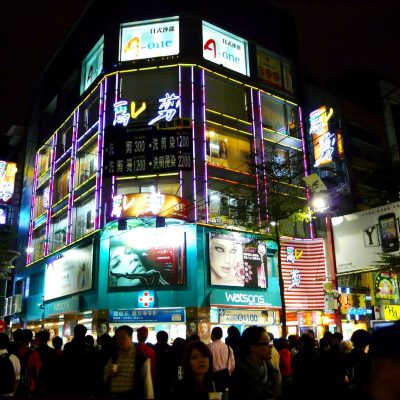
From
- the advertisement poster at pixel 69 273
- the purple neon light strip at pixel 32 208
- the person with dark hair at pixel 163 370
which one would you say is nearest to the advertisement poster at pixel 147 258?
the advertisement poster at pixel 69 273

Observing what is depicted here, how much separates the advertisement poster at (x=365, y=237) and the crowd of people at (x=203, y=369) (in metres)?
6.98

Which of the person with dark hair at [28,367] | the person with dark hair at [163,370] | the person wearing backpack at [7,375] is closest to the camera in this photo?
the person wearing backpack at [7,375]

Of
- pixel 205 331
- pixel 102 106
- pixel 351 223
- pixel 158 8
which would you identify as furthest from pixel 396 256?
pixel 158 8

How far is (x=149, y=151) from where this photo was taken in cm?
2005

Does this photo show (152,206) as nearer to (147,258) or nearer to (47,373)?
(147,258)

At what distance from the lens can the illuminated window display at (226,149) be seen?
869 inches

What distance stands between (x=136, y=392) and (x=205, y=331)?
567 inches

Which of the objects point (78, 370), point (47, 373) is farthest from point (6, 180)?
point (78, 370)

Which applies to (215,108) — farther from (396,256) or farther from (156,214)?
(396,256)

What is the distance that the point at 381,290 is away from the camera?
25234mm

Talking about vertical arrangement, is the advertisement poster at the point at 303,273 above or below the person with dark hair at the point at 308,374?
above

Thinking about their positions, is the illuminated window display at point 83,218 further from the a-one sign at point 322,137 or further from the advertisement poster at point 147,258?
the a-one sign at point 322,137

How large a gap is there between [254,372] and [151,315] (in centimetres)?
1567

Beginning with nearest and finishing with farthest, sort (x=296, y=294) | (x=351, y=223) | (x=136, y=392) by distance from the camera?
1. (x=136, y=392)
2. (x=351, y=223)
3. (x=296, y=294)
